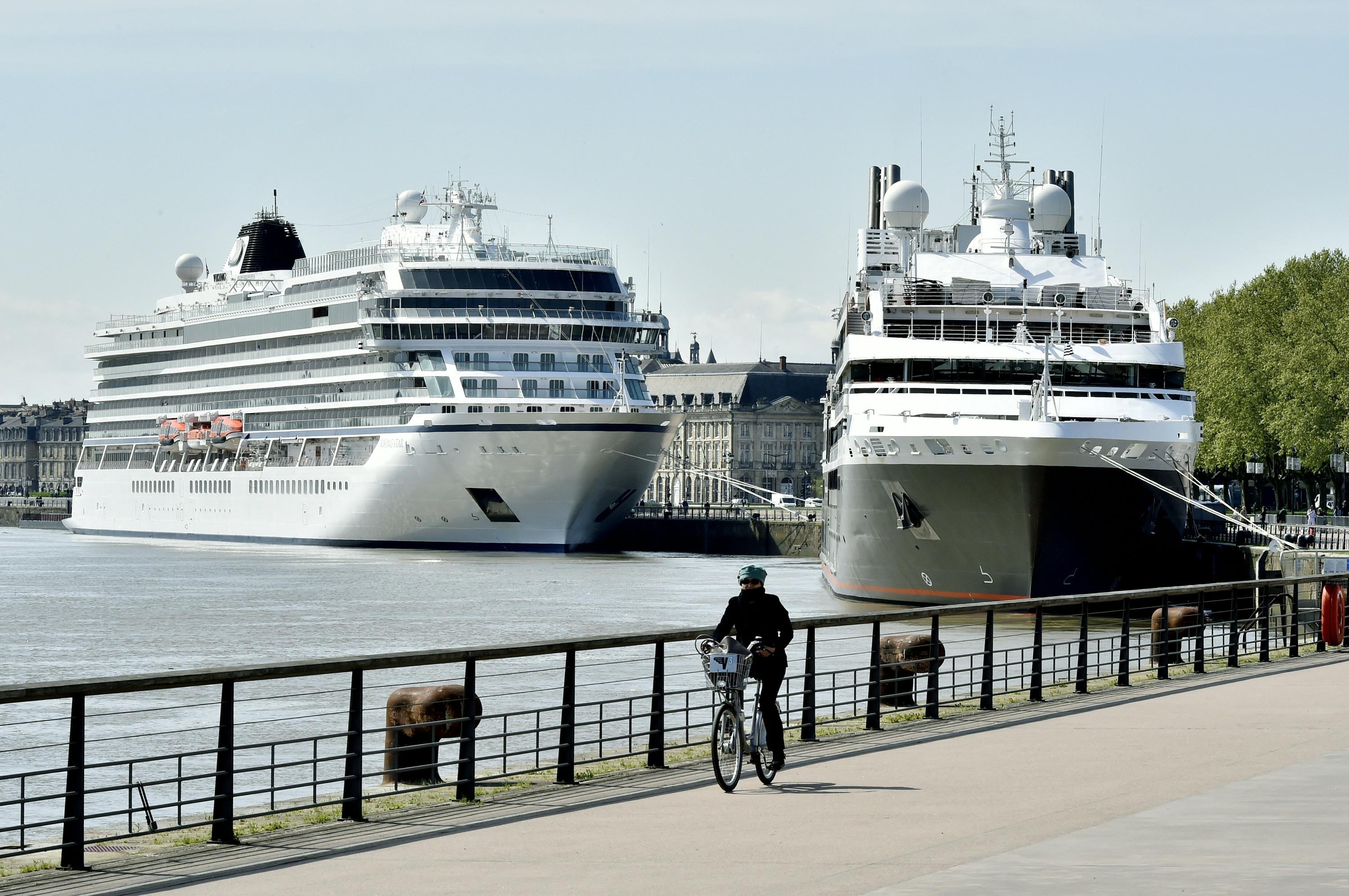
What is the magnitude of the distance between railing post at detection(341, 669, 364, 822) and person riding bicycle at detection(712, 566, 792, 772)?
2817mm

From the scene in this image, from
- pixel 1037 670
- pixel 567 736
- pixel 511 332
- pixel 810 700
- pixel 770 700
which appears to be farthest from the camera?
pixel 511 332

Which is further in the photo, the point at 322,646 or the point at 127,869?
the point at 322,646

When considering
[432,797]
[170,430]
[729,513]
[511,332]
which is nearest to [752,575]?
[432,797]

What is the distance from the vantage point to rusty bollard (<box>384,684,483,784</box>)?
49.1 feet

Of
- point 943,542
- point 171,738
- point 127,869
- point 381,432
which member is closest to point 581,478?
point 381,432

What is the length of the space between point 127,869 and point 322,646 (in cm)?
2949

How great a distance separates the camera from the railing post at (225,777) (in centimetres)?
1175

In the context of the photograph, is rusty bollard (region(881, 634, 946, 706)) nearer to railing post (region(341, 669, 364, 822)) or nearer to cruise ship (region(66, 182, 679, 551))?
railing post (region(341, 669, 364, 822))

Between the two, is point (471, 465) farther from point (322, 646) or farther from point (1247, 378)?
point (322, 646)

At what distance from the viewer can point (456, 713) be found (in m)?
16.2

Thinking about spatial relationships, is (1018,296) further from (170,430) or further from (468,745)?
(170,430)

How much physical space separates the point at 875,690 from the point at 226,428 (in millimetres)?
86265

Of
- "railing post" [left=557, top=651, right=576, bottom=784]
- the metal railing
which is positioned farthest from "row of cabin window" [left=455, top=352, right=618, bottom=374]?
"railing post" [left=557, top=651, right=576, bottom=784]

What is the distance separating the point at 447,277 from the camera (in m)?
87.2
